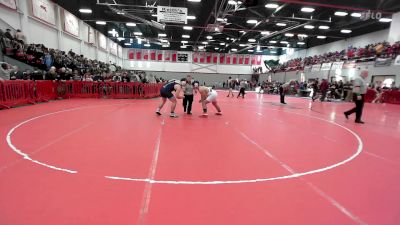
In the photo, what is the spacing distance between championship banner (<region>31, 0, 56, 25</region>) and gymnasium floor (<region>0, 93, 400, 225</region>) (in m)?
14.3

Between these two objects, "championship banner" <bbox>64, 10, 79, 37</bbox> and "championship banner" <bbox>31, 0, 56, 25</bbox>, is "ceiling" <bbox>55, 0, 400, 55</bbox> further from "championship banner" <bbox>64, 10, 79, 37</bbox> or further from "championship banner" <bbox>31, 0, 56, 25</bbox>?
"championship banner" <bbox>31, 0, 56, 25</bbox>

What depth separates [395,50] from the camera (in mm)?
20641

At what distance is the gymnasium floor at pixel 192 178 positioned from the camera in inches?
105

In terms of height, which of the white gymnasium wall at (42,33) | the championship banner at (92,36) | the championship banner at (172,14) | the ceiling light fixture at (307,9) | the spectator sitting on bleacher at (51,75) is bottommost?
the spectator sitting on bleacher at (51,75)

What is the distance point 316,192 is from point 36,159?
446 centimetres

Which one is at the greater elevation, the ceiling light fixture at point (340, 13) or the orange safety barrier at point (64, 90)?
the ceiling light fixture at point (340, 13)

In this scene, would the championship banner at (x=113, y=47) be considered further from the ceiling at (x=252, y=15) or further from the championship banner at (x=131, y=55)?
the championship banner at (x=131, y=55)

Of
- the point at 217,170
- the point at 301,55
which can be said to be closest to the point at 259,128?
the point at 217,170

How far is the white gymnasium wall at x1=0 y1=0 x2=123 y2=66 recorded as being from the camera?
14.8 meters

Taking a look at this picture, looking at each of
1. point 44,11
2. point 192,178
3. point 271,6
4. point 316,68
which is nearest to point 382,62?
point 316,68

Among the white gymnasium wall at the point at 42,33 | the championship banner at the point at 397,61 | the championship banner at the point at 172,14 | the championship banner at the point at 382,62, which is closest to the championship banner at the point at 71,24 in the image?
the white gymnasium wall at the point at 42,33

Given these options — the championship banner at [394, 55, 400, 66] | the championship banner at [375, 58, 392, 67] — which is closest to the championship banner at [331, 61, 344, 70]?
the championship banner at [375, 58, 392, 67]

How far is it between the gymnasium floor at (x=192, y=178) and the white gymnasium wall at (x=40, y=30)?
1211 cm

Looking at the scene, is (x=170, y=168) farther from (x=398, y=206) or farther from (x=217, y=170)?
(x=398, y=206)
